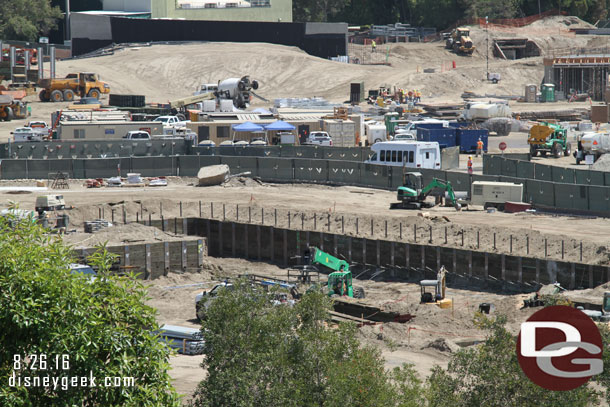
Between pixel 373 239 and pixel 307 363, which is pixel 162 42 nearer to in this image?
pixel 373 239

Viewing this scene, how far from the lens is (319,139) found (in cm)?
6906

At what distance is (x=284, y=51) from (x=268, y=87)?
11434 millimetres

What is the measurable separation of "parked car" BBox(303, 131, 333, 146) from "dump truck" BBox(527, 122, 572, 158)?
13.1m

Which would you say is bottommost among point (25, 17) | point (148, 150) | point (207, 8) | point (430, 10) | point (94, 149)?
point (148, 150)

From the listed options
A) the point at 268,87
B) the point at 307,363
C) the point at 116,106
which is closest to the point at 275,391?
the point at 307,363

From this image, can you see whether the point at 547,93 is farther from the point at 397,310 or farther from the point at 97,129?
the point at 397,310

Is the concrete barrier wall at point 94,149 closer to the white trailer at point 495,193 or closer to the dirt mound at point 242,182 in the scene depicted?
the dirt mound at point 242,182

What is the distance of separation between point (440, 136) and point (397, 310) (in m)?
34.4

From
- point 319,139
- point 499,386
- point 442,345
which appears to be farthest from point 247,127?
point 499,386

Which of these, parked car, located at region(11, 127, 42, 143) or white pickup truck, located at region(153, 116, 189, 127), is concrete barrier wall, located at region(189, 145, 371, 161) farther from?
parked car, located at region(11, 127, 42, 143)

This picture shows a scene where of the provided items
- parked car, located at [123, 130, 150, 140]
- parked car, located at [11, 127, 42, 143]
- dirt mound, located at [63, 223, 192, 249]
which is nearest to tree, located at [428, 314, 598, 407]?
dirt mound, located at [63, 223, 192, 249]

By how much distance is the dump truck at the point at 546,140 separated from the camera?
6512 cm

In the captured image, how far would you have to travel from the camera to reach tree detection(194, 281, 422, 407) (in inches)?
753

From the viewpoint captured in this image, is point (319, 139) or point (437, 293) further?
point (319, 139)
